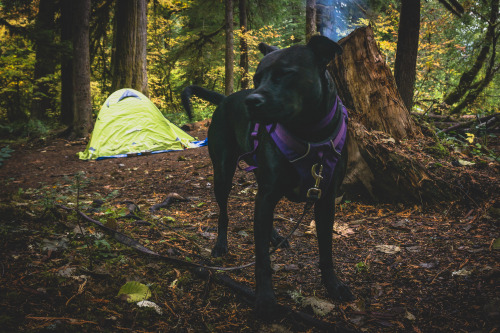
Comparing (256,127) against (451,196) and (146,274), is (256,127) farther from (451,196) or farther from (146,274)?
(451,196)

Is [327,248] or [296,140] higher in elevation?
[296,140]

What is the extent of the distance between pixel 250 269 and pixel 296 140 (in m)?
1.25

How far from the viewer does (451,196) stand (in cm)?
334

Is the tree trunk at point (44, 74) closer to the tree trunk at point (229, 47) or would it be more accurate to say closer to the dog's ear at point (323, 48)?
the tree trunk at point (229, 47)

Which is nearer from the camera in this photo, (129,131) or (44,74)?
(129,131)

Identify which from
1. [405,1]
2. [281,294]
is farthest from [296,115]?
[405,1]

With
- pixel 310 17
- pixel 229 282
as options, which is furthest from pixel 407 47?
pixel 310 17

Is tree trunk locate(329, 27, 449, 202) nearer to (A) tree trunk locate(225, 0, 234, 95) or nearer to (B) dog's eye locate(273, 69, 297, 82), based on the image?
(B) dog's eye locate(273, 69, 297, 82)

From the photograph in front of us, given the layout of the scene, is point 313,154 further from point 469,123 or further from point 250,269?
point 469,123

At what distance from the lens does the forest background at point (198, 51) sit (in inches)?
312

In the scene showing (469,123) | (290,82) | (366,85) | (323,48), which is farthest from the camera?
(469,123)

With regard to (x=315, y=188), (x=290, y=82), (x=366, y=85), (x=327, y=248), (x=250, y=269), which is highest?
(x=366, y=85)

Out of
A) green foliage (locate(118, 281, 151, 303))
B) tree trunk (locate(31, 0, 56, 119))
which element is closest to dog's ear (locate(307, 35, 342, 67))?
green foliage (locate(118, 281, 151, 303))

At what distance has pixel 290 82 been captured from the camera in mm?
1632
